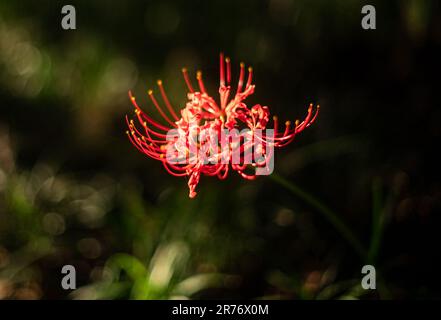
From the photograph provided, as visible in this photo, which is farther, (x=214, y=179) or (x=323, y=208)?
(x=214, y=179)

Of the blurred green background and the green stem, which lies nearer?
the green stem

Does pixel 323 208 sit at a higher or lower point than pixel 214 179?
lower

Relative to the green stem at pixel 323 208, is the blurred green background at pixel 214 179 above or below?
above

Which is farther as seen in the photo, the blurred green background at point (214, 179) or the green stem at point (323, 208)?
the blurred green background at point (214, 179)

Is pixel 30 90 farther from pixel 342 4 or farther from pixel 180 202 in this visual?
pixel 342 4

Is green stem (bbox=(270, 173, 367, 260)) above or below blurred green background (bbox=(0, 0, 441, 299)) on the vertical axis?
below

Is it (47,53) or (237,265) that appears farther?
(47,53)
